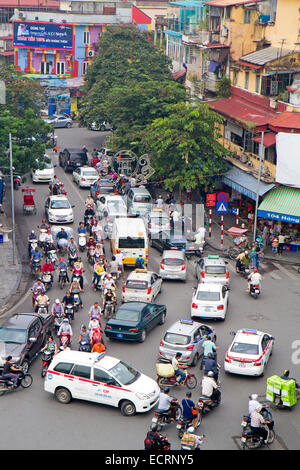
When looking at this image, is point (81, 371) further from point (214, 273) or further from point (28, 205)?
point (28, 205)

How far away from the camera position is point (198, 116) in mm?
44344

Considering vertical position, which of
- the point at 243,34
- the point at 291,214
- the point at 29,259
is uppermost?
the point at 243,34

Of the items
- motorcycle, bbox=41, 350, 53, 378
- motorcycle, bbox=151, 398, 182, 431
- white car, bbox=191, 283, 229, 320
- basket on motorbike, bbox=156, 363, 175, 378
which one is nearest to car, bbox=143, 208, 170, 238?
white car, bbox=191, 283, 229, 320

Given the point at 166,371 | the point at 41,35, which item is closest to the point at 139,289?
the point at 166,371

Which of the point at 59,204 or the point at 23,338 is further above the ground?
the point at 59,204

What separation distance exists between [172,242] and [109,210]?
5.10 m

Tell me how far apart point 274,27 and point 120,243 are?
18952 mm

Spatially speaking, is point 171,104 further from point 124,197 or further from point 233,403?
point 233,403

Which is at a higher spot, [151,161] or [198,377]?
[151,161]

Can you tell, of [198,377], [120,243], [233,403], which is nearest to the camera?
[233,403]

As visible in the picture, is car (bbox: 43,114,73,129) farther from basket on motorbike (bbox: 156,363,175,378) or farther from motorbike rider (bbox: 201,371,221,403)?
motorbike rider (bbox: 201,371,221,403)

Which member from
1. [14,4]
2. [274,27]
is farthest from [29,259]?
[14,4]

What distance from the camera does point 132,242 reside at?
35969 millimetres

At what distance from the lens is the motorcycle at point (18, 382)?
23156 mm
